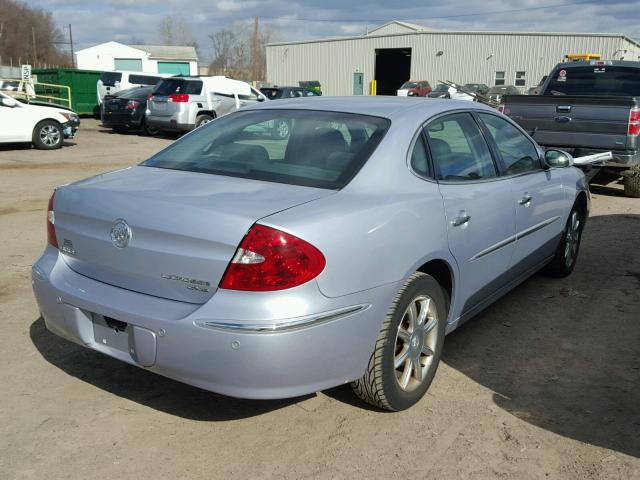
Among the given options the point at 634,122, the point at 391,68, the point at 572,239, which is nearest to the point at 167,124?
the point at 634,122

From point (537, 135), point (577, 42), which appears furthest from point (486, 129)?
point (577, 42)

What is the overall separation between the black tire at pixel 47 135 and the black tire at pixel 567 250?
1266 centimetres

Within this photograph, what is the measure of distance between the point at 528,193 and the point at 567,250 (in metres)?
1.38

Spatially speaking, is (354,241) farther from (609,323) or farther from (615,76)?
(615,76)

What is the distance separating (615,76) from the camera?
10.4m

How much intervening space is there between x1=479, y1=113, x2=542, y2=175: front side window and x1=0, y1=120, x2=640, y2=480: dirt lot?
43.8 inches

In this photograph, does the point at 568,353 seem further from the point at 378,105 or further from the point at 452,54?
the point at 452,54

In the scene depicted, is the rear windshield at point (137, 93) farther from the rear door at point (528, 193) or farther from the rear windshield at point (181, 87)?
the rear door at point (528, 193)

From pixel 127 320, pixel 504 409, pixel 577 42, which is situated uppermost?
pixel 577 42

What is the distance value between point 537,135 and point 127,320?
7.51 meters

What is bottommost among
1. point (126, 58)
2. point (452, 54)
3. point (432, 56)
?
point (432, 56)

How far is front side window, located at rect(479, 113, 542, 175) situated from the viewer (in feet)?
14.1

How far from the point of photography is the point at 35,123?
571 inches

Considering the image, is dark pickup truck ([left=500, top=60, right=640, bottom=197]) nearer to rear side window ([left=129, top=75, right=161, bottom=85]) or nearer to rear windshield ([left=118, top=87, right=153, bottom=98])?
rear windshield ([left=118, top=87, right=153, bottom=98])
